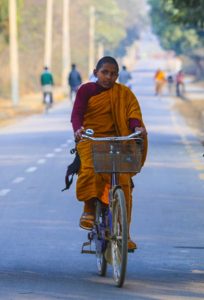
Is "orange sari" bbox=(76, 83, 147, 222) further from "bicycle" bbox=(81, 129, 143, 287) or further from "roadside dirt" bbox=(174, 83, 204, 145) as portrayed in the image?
"roadside dirt" bbox=(174, 83, 204, 145)

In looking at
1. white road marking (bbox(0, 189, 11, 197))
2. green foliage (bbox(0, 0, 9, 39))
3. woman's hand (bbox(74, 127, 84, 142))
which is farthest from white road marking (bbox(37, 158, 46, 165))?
green foliage (bbox(0, 0, 9, 39))

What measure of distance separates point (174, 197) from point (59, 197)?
151cm

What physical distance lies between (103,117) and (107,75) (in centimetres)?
34

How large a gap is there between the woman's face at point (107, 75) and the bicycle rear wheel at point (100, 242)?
0.96 m

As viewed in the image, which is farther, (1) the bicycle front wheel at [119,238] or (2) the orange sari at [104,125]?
(2) the orange sari at [104,125]

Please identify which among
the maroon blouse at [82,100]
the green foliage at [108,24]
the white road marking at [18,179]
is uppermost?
the maroon blouse at [82,100]

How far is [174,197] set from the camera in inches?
638

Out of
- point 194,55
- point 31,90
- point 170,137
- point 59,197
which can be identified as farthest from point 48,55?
point 59,197

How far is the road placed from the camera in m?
9.15

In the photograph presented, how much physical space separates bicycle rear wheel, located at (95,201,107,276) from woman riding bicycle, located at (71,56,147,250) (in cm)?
11

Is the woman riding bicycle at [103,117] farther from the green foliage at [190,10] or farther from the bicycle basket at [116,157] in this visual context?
the green foliage at [190,10]

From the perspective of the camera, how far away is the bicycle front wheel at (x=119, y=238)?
8.88m

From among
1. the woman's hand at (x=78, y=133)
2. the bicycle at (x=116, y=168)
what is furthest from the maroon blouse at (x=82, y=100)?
the bicycle at (x=116, y=168)

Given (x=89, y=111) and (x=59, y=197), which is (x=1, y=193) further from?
(x=89, y=111)
